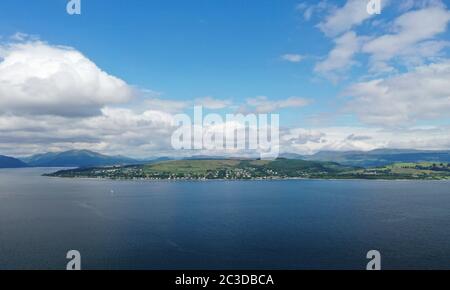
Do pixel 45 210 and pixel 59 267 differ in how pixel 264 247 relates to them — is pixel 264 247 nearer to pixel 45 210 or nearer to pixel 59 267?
pixel 59 267

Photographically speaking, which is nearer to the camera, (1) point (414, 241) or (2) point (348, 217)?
(1) point (414, 241)
